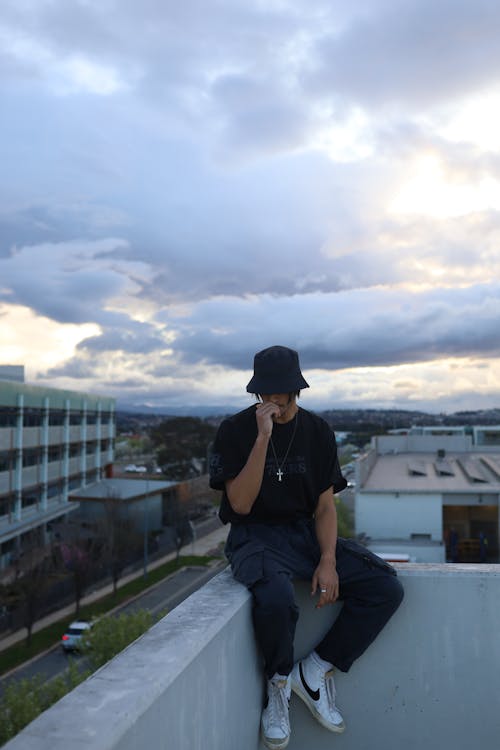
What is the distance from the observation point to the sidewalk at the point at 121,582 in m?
22.7

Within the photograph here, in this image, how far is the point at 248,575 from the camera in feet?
8.77

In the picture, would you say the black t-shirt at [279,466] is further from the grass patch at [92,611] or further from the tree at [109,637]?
the grass patch at [92,611]

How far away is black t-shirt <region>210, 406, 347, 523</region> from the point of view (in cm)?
289

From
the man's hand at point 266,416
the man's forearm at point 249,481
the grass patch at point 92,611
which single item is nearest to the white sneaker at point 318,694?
the man's forearm at point 249,481

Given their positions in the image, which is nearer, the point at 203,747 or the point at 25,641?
the point at 203,747

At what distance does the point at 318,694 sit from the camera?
109 inches

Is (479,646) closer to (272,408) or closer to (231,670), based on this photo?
(231,670)

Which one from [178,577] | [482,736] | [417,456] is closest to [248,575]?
[482,736]

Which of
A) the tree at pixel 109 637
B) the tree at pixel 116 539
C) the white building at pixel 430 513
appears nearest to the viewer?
the tree at pixel 109 637

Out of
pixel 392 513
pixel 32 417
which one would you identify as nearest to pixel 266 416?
pixel 392 513

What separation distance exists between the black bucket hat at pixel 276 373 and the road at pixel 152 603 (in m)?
12.1

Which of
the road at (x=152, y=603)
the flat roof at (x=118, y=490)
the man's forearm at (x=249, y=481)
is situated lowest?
the road at (x=152, y=603)

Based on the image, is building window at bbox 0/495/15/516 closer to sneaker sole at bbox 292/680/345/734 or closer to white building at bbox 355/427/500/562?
white building at bbox 355/427/500/562

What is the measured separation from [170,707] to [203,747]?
1.29 feet
